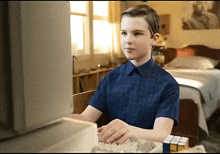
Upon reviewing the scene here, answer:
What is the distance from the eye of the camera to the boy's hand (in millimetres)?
476

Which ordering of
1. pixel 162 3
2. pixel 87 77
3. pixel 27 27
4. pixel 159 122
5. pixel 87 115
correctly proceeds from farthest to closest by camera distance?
pixel 162 3
pixel 87 77
pixel 87 115
pixel 159 122
pixel 27 27

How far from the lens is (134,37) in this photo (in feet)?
1.92

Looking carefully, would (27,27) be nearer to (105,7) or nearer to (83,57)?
(83,57)

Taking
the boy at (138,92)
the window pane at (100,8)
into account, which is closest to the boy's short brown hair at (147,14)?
the boy at (138,92)

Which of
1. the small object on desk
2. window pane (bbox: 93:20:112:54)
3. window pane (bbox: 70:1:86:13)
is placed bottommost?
the small object on desk

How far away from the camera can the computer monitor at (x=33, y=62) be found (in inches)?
12.1

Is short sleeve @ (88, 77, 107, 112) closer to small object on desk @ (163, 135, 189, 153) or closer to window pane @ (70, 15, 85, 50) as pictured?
small object on desk @ (163, 135, 189, 153)

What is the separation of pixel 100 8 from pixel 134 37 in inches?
134

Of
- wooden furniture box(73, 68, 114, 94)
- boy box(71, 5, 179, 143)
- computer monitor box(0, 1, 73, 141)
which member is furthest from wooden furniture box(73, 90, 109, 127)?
wooden furniture box(73, 68, 114, 94)

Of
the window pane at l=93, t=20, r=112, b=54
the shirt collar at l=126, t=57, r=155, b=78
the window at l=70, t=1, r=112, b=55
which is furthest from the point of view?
the window pane at l=93, t=20, r=112, b=54

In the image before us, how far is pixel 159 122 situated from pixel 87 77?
9.31 ft

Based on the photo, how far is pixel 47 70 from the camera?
329 mm

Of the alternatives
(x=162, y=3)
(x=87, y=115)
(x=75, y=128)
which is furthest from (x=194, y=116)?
(x=162, y=3)

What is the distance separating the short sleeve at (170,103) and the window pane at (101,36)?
3110 mm
